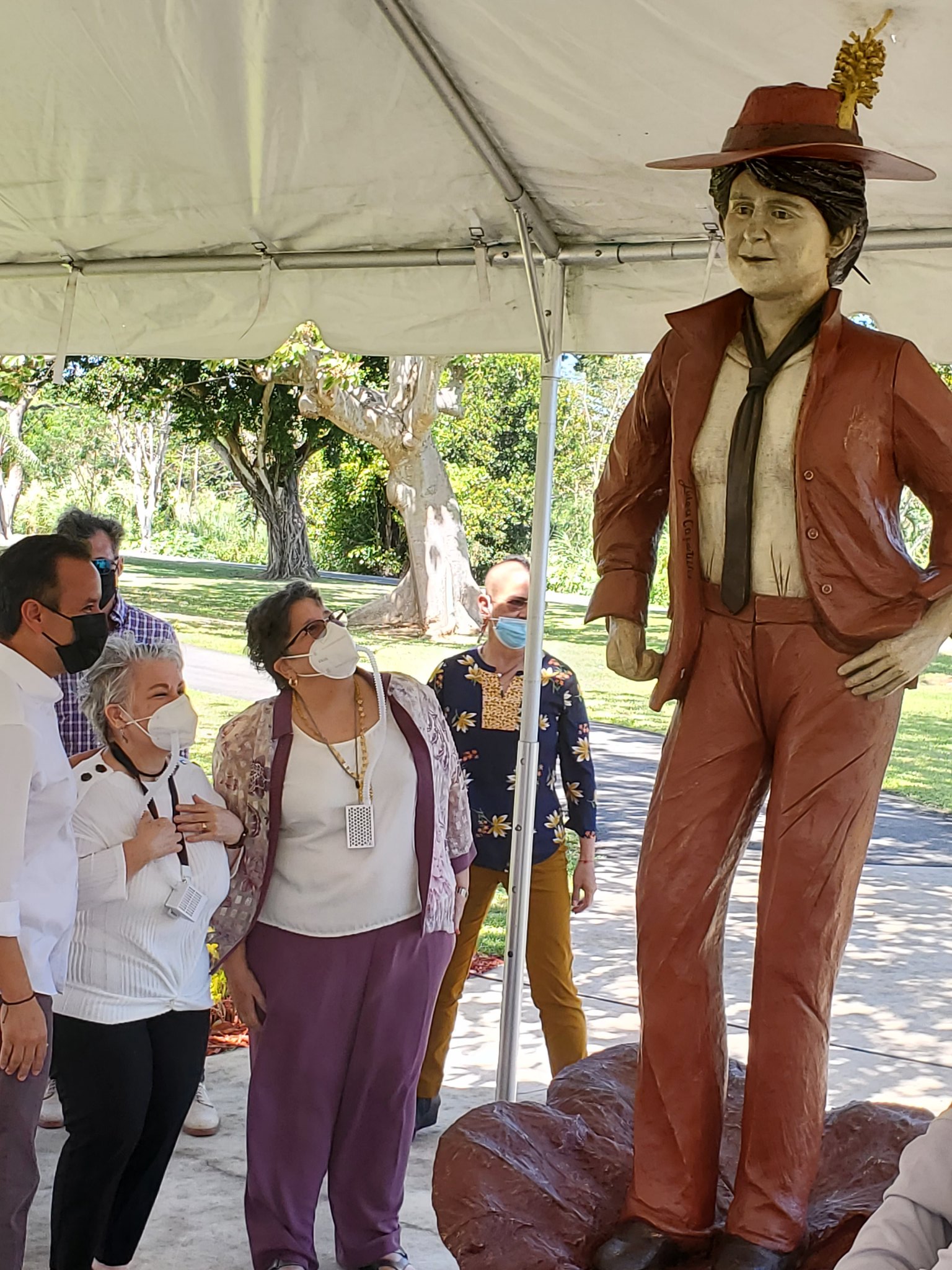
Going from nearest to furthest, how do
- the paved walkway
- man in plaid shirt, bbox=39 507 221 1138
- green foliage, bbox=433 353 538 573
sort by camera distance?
the paved walkway → man in plaid shirt, bbox=39 507 221 1138 → green foliage, bbox=433 353 538 573

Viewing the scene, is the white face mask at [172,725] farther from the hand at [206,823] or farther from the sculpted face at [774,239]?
the sculpted face at [774,239]

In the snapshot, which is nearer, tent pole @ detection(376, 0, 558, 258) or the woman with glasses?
tent pole @ detection(376, 0, 558, 258)

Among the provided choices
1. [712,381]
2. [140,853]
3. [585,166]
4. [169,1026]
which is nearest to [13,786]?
[140,853]

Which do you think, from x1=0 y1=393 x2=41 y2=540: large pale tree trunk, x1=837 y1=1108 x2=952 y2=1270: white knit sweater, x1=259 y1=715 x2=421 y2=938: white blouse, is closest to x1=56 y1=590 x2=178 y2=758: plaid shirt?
x1=259 y1=715 x2=421 y2=938: white blouse

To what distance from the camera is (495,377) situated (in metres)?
26.0

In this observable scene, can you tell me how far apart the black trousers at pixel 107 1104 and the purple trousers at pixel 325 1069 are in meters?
0.22

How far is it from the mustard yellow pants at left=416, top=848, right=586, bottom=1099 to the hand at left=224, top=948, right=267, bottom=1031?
3.32 ft

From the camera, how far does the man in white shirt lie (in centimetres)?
277

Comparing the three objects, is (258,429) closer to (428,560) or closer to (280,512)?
(280,512)

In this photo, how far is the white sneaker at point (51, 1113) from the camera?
4660mm

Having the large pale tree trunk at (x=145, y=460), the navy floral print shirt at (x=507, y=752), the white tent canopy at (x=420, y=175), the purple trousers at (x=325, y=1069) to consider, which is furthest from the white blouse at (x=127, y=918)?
the large pale tree trunk at (x=145, y=460)

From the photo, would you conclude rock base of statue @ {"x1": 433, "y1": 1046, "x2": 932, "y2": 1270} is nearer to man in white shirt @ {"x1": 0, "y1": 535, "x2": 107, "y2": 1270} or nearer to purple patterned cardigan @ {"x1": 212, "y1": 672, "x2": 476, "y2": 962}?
purple patterned cardigan @ {"x1": 212, "y1": 672, "x2": 476, "y2": 962}

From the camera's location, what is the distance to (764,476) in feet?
8.13

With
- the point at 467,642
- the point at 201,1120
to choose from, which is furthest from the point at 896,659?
the point at 467,642
